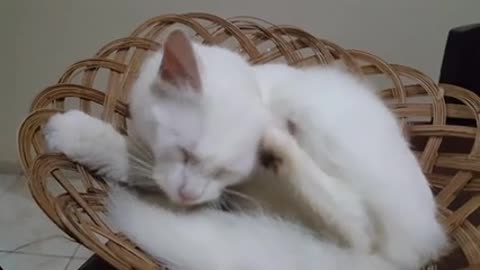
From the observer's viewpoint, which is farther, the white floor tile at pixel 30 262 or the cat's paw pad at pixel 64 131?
the white floor tile at pixel 30 262

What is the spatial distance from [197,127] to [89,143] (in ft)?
0.56

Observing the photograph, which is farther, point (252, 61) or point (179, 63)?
point (252, 61)

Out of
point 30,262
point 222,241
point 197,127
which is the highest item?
point 197,127

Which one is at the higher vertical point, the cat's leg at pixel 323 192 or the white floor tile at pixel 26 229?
the cat's leg at pixel 323 192

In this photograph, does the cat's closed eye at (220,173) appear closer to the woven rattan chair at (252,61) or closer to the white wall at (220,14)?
the woven rattan chair at (252,61)

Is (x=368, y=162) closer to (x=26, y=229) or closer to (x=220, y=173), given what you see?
(x=220, y=173)

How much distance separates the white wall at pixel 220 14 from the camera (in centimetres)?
134

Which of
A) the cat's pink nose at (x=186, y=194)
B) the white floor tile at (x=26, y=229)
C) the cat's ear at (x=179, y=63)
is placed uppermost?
the cat's ear at (x=179, y=63)

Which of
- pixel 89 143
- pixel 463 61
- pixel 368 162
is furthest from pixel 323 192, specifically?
pixel 463 61

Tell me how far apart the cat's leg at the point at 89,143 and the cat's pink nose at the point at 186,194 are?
0.13m

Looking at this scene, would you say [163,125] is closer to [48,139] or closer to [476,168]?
[48,139]

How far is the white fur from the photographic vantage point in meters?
0.71

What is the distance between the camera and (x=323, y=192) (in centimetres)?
70

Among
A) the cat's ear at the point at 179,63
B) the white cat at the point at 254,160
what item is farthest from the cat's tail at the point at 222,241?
the cat's ear at the point at 179,63
